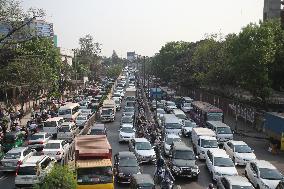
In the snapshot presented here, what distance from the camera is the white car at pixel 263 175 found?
22.5 m

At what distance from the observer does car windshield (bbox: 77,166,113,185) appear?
66.5ft

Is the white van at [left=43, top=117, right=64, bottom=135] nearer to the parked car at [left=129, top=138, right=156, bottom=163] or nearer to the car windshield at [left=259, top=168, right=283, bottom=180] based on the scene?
the parked car at [left=129, top=138, right=156, bottom=163]

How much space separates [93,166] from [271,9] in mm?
77094

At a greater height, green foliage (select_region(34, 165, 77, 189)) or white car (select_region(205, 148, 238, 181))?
green foliage (select_region(34, 165, 77, 189))

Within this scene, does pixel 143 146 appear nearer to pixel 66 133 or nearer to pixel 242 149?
pixel 242 149

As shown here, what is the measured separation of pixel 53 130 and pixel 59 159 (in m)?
10.5

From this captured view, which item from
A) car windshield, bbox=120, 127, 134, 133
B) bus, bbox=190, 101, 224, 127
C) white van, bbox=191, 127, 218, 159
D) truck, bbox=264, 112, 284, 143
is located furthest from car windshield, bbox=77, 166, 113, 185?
bus, bbox=190, 101, 224, 127

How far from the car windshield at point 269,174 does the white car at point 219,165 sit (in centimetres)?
164

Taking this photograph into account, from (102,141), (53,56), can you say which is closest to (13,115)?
(53,56)

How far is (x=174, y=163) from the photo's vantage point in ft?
85.4

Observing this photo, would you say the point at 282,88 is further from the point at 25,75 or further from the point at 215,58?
the point at 25,75

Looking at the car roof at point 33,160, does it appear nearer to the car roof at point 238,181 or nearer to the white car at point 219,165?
the white car at point 219,165

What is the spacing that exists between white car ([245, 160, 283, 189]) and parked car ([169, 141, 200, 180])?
308cm

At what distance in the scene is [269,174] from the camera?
23188 millimetres
